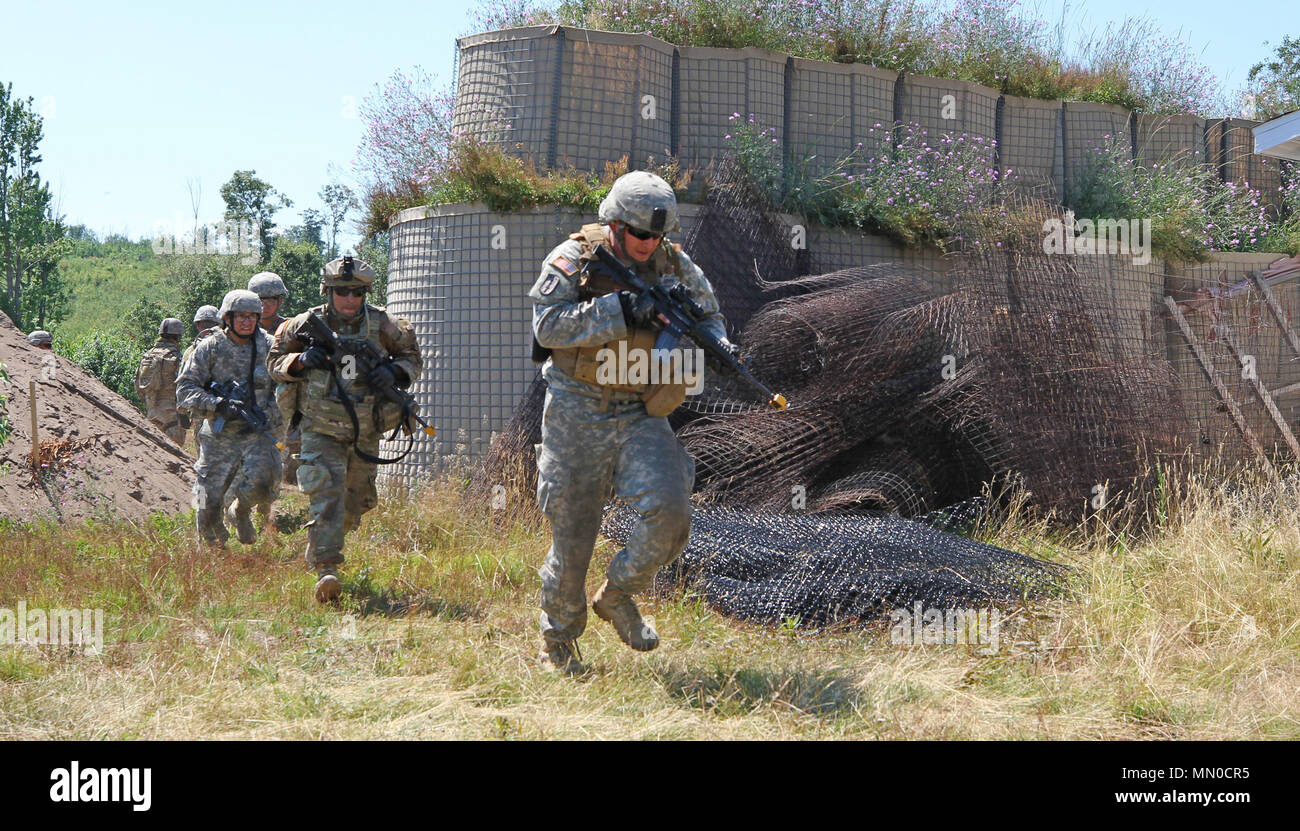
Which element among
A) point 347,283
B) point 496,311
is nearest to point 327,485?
point 347,283

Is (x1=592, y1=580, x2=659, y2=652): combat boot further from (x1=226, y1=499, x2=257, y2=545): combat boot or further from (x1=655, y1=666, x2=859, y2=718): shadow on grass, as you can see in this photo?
(x1=226, y1=499, x2=257, y2=545): combat boot

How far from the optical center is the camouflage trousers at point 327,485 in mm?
6270

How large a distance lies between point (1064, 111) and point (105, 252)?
186 ft

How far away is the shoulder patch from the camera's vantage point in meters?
4.59

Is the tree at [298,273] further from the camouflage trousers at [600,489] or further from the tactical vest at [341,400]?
the camouflage trousers at [600,489]

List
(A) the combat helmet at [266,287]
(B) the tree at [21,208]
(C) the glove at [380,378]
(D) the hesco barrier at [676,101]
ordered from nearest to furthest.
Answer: (C) the glove at [380,378] → (A) the combat helmet at [266,287] → (D) the hesco barrier at [676,101] → (B) the tree at [21,208]

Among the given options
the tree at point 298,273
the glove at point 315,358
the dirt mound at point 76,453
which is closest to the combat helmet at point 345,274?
the glove at point 315,358

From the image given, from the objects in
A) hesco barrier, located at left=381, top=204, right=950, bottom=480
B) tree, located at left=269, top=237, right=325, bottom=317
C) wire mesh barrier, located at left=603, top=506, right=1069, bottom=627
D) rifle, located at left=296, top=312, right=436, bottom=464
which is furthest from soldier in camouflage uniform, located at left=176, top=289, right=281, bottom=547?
tree, located at left=269, top=237, right=325, bottom=317

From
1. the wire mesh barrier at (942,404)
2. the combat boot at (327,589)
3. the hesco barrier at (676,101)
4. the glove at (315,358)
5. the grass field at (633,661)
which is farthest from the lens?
the hesco barrier at (676,101)

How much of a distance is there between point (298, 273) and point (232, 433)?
65.9 ft

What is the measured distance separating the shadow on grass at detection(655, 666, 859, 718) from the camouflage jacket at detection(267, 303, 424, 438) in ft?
8.92

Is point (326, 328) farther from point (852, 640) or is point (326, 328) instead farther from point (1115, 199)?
point (1115, 199)

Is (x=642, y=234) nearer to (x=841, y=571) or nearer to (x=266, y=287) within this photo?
(x=841, y=571)

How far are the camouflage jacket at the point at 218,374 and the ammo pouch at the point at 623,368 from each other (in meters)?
3.86
